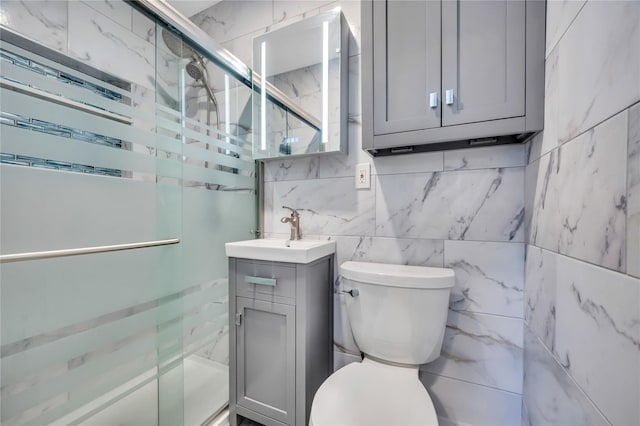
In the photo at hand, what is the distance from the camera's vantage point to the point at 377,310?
1023 millimetres

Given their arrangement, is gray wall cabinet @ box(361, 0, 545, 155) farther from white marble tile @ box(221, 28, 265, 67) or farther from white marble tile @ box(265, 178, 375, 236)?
white marble tile @ box(221, 28, 265, 67)

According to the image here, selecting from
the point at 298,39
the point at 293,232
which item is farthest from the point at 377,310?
the point at 298,39

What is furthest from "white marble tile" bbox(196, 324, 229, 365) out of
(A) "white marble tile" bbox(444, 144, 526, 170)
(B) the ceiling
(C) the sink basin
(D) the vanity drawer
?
(B) the ceiling

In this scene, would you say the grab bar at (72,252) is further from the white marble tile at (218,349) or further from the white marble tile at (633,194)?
the white marble tile at (633,194)

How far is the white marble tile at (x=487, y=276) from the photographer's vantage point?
41.0 inches

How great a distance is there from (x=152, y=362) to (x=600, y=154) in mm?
1506

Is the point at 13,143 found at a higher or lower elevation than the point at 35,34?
lower

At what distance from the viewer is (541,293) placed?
0.85 m

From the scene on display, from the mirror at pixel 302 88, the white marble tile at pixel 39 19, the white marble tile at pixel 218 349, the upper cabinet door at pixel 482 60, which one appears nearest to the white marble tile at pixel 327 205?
the mirror at pixel 302 88

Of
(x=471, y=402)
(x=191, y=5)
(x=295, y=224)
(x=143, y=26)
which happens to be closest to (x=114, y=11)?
(x=143, y=26)

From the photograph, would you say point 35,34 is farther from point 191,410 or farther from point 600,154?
point 600,154

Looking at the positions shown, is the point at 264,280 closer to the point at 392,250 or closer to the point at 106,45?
the point at 392,250

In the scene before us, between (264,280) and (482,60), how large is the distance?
117 centimetres

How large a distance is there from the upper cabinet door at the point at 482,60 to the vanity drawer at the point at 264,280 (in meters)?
0.87
